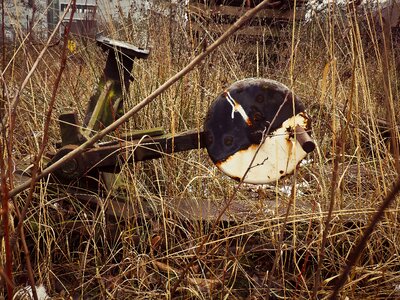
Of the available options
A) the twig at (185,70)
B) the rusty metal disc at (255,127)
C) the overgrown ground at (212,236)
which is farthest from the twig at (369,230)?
Result: the rusty metal disc at (255,127)

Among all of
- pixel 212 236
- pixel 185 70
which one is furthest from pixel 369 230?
pixel 212 236

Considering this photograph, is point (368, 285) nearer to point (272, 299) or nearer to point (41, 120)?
point (272, 299)

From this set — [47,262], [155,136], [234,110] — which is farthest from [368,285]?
[47,262]

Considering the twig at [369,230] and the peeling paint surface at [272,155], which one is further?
the peeling paint surface at [272,155]

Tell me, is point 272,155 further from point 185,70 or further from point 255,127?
point 185,70

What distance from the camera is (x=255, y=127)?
4.51 feet

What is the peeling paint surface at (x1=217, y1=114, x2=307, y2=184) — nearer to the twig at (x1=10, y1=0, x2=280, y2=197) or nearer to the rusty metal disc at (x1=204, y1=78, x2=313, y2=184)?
the rusty metal disc at (x1=204, y1=78, x2=313, y2=184)

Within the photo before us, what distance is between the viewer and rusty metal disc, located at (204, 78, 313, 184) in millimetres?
1362

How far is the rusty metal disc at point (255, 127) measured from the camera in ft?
4.47

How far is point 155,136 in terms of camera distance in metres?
1.58

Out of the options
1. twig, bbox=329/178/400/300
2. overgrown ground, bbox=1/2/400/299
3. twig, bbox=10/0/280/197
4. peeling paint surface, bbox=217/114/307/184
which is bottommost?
overgrown ground, bbox=1/2/400/299

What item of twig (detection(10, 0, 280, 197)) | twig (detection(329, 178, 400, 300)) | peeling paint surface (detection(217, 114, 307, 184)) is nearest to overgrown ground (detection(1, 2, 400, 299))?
peeling paint surface (detection(217, 114, 307, 184))

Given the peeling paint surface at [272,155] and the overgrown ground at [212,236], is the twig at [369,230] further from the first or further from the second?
the peeling paint surface at [272,155]

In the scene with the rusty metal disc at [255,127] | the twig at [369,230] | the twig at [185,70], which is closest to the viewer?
the twig at [369,230]
